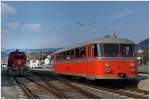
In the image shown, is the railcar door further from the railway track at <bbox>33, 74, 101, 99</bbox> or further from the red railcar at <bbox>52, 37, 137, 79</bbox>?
the railway track at <bbox>33, 74, 101, 99</bbox>

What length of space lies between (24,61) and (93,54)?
59.4ft

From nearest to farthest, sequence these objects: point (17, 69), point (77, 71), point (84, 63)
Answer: point (84, 63) → point (77, 71) → point (17, 69)

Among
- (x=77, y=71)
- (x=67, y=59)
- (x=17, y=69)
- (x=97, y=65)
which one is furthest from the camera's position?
(x=17, y=69)

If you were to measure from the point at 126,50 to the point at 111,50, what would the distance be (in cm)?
82

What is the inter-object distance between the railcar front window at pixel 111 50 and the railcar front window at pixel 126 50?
266mm

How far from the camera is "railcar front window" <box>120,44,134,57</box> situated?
63.5 ft

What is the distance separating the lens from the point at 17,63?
36719mm

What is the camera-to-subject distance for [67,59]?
25672 mm

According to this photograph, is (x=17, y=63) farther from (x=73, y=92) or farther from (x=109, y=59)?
(x=73, y=92)

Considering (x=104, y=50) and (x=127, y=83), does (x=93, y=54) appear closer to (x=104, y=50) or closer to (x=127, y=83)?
(x=104, y=50)

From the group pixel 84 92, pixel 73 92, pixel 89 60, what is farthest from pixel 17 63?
pixel 84 92

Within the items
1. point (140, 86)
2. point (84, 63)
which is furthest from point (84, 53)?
point (140, 86)

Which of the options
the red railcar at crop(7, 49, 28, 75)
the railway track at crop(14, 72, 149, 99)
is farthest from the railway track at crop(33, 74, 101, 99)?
the red railcar at crop(7, 49, 28, 75)

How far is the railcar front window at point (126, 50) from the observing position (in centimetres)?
1936
